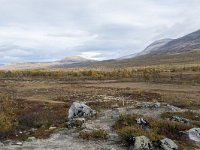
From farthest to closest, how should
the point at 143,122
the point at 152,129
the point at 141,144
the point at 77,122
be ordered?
the point at 77,122, the point at 143,122, the point at 152,129, the point at 141,144

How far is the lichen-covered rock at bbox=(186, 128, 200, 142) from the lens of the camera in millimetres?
22639

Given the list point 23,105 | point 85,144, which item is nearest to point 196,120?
point 85,144

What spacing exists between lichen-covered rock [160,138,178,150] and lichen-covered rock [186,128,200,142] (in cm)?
217

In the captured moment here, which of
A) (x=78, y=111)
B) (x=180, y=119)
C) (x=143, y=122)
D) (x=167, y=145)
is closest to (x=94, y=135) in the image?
(x=143, y=122)

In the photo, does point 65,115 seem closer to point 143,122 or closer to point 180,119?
point 143,122

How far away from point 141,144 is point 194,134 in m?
4.19

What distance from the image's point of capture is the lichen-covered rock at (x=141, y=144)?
67.1 feet

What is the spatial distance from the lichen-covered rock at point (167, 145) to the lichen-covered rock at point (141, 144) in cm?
62

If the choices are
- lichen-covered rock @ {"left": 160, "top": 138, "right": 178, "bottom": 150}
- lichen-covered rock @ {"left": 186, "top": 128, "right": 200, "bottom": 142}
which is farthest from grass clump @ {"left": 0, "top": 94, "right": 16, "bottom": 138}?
lichen-covered rock @ {"left": 186, "top": 128, "right": 200, "bottom": 142}

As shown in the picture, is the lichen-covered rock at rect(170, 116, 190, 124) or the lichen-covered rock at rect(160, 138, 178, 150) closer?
the lichen-covered rock at rect(160, 138, 178, 150)

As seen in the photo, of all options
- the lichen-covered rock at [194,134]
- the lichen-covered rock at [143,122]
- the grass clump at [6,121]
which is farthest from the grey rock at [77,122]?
the lichen-covered rock at [194,134]

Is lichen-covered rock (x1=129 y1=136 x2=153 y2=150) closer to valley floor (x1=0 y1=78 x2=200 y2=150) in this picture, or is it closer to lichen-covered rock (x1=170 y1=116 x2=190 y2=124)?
valley floor (x1=0 y1=78 x2=200 y2=150)

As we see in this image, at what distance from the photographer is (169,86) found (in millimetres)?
55906

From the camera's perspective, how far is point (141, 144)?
20.5 m
